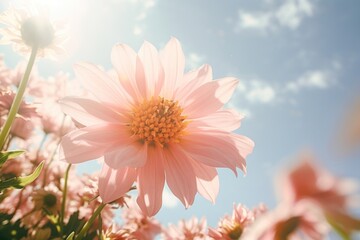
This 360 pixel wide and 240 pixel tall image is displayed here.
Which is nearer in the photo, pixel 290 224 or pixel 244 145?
pixel 290 224

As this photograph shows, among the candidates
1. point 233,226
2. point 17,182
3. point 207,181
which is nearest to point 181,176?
point 207,181

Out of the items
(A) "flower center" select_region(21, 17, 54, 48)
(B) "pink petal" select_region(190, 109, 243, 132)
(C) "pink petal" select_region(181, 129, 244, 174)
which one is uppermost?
(A) "flower center" select_region(21, 17, 54, 48)

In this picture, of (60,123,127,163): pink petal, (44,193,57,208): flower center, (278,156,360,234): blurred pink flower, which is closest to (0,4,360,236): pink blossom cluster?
(60,123,127,163): pink petal

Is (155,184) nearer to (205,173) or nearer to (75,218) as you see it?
(205,173)

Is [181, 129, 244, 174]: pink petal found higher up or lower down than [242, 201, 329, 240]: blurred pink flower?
higher up

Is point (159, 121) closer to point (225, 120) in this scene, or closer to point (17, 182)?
point (225, 120)

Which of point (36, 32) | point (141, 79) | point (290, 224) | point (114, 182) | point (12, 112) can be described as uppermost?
point (36, 32)

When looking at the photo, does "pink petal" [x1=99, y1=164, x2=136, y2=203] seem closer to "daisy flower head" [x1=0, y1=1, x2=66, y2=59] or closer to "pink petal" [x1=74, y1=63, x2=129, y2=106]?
"pink petal" [x1=74, y1=63, x2=129, y2=106]

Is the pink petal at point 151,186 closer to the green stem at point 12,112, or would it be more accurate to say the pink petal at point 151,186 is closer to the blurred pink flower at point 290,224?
the green stem at point 12,112
